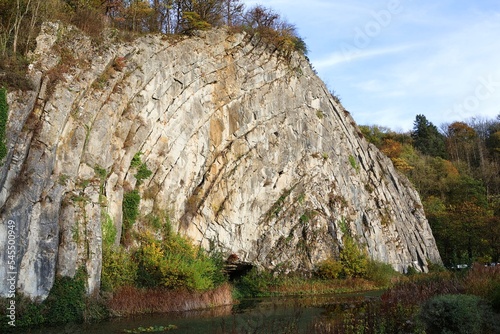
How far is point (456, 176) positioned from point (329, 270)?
35.5m

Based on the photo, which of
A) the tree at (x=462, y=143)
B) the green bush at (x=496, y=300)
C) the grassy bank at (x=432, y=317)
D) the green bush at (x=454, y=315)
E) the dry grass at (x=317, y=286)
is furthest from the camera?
the tree at (x=462, y=143)

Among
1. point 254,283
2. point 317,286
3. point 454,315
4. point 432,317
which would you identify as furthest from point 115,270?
point 454,315

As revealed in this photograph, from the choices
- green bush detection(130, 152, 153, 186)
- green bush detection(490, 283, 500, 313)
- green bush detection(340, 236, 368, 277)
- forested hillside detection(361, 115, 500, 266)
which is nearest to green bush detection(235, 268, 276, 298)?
green bush detection(340, 236, 368, 277)

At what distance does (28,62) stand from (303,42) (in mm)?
Answer: 24395

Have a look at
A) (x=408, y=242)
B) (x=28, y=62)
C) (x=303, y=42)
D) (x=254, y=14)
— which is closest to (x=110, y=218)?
(x=28, y=62)

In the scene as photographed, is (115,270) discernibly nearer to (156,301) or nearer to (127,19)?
(156,301)

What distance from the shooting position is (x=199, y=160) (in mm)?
29969

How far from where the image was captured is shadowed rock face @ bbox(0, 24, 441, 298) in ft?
61.3

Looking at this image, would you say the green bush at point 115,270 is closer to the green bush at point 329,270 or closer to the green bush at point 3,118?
the green bush at point 3,118

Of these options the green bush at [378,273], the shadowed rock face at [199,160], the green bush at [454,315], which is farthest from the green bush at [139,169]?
the green bush at [454,315]

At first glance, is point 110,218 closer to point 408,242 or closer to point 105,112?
point 105,112

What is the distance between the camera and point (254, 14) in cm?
3625

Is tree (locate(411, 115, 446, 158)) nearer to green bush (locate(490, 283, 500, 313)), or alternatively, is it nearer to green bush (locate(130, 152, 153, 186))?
green bush (locate(130, 152, 153, 186))

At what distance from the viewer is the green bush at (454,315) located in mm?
9016
